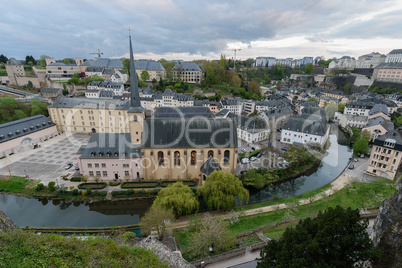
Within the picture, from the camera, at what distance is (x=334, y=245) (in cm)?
1081

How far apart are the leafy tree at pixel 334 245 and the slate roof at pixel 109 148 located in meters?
27.9

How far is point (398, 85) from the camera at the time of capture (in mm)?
90625

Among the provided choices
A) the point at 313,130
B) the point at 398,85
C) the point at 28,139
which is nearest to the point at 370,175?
the point at 313,130

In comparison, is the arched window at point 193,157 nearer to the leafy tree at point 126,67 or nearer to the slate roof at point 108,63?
the leafy tree at point 126,67

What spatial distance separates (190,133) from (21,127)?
134ft

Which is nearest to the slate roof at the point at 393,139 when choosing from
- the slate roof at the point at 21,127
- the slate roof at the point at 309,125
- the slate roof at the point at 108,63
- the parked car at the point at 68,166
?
the slate roof at the point at 309,125

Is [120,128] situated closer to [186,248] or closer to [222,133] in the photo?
[222,133]

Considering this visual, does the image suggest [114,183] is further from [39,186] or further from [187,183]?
[187,183]

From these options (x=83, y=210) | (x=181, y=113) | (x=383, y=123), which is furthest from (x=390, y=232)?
(x=383, y=123)

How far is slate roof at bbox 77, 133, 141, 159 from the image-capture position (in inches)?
1315

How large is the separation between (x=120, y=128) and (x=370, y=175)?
61.4m

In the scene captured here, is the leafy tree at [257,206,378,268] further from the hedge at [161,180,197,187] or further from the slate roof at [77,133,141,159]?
the slate roof at [77,133,141,159]

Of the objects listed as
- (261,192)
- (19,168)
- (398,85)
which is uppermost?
(398,85)

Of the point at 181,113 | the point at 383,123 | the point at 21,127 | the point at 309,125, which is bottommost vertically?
the point at 21,127
